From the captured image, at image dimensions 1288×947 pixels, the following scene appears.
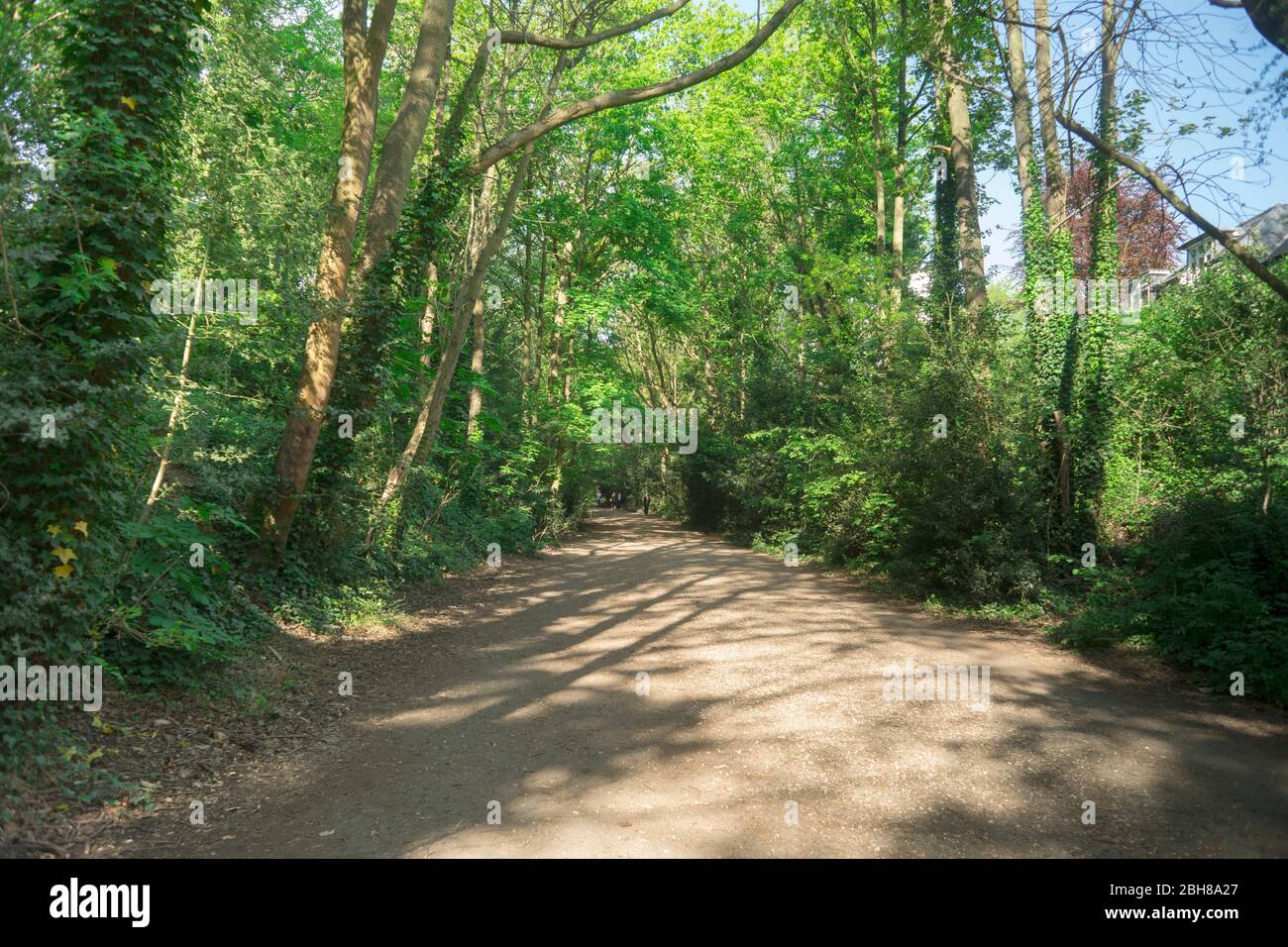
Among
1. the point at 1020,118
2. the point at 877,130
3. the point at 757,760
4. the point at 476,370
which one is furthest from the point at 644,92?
the point at 877,130

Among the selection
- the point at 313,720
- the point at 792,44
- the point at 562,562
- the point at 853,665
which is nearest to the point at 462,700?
the point at 313,720

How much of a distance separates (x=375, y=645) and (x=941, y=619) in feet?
27.3

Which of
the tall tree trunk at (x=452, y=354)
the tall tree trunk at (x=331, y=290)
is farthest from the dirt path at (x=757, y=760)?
the tall tree trunk at (x=452, y=354)

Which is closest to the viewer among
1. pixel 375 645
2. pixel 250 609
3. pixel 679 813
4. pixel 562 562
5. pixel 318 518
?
pixel 679 813

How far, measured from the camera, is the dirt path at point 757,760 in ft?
15.0

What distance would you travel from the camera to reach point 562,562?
811 inches

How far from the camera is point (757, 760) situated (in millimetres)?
5895

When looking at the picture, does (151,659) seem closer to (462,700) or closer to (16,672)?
(16,672)

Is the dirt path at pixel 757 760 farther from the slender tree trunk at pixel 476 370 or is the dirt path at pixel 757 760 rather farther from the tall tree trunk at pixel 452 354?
the slender tree trunk at pixel 476 370

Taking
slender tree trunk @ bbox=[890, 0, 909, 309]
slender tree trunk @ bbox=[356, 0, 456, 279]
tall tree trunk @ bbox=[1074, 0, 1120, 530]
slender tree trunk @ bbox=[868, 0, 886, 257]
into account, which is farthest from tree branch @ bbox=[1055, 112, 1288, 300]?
slender tree trunk @ bbox=[868, 0, 886, 257]

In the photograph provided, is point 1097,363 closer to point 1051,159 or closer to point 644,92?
point 1051,159

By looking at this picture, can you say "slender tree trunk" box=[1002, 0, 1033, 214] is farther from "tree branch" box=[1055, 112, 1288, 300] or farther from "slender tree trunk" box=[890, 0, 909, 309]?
"tree branch" box=[1055, 112, 1288, 300]

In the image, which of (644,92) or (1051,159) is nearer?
(644,92)

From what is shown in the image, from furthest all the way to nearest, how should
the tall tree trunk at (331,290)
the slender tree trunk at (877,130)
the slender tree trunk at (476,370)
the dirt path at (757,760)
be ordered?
1. the slender tree trunk at (877,130)
2. the slender tree trunk at (476,370)
3. the tall tree trunk at (331,290)
4. the dirt path at (757,760)
